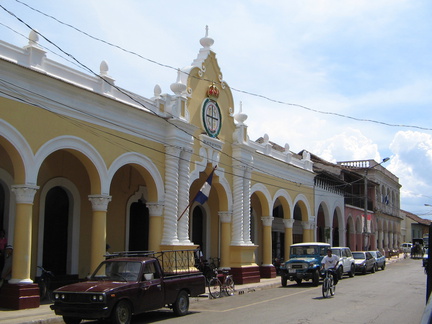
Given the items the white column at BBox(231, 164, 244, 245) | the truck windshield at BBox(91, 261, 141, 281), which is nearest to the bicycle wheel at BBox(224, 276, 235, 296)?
the white column at BBox(231, 164, 244, 245)

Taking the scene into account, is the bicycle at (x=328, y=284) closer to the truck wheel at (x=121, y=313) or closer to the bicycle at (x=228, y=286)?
the bicycle at (x=228, y=286)

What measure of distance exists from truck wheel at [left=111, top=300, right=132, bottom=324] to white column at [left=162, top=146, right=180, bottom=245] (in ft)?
23.8

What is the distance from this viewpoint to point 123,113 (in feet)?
57.7

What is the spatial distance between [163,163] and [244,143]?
225 inches

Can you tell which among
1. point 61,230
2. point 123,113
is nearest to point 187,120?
point 123,113

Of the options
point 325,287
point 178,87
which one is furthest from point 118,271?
point 178,87

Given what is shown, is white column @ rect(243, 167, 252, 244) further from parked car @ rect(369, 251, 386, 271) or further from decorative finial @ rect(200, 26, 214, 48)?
parked car @ rect(369, 251, 386, 271)

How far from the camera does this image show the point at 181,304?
45.2 ft

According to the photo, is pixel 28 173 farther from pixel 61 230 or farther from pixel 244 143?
pixel 244 143

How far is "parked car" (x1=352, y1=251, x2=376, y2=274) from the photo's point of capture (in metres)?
29.5

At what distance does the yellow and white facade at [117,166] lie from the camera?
14180mm

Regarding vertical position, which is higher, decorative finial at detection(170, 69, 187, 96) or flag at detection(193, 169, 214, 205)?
decorative finial at detection(170, 69, 187, 96)

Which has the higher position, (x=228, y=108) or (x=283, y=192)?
(x=228, y=108)

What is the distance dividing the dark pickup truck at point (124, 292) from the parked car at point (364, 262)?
17.0 meters
